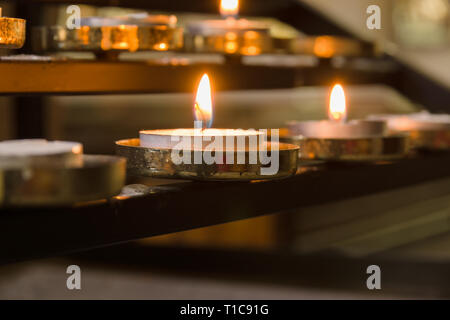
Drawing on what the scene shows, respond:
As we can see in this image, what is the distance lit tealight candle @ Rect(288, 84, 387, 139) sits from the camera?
0.78 m

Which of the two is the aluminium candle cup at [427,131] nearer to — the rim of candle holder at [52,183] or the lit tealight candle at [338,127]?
the lit tealight candle at [338,127]

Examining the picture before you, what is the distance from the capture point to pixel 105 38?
76 centimetres

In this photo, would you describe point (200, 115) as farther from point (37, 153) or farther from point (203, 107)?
point (37, 153)

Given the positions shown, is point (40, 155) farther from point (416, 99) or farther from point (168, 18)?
point (416, 99)

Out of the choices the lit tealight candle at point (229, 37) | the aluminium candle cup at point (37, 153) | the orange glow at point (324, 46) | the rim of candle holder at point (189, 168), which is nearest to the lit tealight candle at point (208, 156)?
the rim of candle holder at point (189, 168)

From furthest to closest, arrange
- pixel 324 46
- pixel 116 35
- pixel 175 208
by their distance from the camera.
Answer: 1. pixel 324 46
2. pixel 116 35
3. pixel 175 208

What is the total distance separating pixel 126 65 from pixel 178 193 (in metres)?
0.24

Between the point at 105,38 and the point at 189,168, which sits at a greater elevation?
the point at 105,38

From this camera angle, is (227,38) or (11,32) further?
(227,38)

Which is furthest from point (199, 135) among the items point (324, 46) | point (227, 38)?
point (324, 46)

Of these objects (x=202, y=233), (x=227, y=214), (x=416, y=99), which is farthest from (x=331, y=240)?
(x=227, y=214)

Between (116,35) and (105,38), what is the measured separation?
0.5 inches

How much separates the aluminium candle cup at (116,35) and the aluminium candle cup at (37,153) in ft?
0.92

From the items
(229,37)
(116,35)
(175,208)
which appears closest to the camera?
(175,208)
